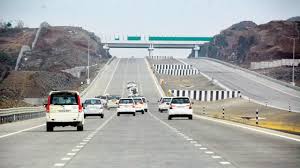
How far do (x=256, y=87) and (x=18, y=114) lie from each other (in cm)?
7317

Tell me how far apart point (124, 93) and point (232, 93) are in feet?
74.9

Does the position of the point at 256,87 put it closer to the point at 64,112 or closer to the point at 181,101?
the point at 181,101

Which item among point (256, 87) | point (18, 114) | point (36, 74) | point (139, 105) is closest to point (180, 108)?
point (18, 114)

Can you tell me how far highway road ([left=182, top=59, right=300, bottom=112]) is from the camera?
8971 centimetres

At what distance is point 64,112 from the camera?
3566 centimetres

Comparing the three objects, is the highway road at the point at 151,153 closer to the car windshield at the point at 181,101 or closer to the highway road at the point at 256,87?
the car windshield at the point at 181,101

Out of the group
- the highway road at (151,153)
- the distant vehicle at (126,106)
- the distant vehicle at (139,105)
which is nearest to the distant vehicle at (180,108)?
the distant vehicle at (126,106)

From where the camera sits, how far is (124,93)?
119 m

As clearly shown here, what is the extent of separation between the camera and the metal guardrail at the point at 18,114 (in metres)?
45.2

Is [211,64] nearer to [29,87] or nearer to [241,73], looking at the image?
[241,73]

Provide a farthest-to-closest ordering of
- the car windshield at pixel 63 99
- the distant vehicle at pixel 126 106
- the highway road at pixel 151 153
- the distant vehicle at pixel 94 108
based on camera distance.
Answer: the distant vehicle at pixel 126 106
the distant vehicle at pixel 94 108
the car windshield at pixel 63 99
the highway road at pixel 151 153

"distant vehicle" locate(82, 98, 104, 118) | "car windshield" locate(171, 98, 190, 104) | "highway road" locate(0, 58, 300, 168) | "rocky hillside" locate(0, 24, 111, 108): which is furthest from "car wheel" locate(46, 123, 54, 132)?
"distant vehicle" locate(82, 98, 104, 118)

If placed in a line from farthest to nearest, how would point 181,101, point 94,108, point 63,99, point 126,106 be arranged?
point 126,106 < point 94,108 < point 181,101 < point 63,99

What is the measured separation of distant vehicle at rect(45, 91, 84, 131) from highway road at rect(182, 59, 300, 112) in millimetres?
38502
